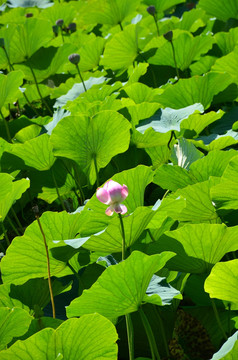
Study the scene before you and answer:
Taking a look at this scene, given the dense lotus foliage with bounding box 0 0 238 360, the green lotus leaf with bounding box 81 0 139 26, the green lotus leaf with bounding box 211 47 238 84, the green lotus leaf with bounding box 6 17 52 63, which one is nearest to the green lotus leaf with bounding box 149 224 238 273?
the dense lotus foliage with bounding box 0 0 238 360

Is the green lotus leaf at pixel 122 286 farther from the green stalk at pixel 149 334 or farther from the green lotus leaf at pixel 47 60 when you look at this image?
the green lotus leaf at pixel 47 60

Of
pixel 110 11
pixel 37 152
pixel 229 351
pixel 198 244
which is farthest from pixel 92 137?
pixel 110 11

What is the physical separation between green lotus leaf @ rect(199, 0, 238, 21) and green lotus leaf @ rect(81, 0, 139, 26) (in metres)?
0.39

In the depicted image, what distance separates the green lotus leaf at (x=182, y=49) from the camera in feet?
5.77

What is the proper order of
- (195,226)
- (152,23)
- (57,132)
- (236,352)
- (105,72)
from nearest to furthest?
(236,352) < (195,226) < (57,132) < (105,72) < (152,23)

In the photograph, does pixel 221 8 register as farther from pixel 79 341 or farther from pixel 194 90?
pixel 79 341

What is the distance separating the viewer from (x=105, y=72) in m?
2.02

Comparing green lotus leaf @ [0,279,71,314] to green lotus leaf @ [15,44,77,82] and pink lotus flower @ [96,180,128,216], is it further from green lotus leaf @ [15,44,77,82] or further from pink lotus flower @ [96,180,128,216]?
green lotus leaf @ [15,44,77,82]

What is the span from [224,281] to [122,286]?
5.4 inches

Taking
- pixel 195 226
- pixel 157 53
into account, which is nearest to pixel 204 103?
pixel 157 53

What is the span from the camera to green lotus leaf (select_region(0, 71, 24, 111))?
162 centimetres

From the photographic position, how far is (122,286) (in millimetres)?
824

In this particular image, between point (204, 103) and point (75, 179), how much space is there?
1.30 ft

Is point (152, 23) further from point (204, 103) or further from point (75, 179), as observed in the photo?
point (75, 179)
